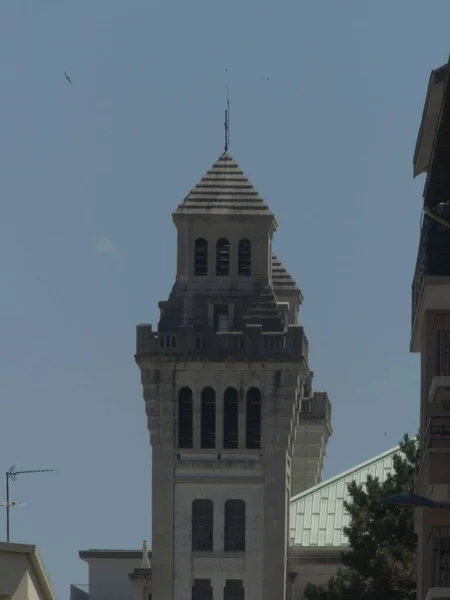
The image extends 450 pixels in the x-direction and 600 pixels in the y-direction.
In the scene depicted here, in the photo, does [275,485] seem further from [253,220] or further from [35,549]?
[35,549]

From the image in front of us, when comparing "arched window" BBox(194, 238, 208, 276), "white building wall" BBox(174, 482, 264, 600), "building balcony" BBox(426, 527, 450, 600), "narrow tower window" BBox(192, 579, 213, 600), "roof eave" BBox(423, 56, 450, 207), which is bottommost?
"building balcony" BBox(426, 527, 450, 600)

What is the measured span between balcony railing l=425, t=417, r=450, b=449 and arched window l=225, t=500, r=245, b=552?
251 feet

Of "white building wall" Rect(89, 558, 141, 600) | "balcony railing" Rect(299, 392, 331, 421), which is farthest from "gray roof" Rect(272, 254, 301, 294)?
"white building wall" Rect(89, 558, 141, 600)

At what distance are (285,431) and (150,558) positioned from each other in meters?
8.38

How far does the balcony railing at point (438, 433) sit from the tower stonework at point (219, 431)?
75.2m

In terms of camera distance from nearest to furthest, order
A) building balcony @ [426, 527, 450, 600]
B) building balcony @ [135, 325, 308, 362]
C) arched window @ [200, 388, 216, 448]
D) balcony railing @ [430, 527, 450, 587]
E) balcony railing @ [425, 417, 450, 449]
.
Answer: building balcony @ [426, 527, 450, 600] < balcony railing @ [430, 527, 450, 587] < balcony railing @ [425, 417, 450, 449] < building balcony @ [135, 325, 308, 362] < arched window @ [200, 388, 216, 448]

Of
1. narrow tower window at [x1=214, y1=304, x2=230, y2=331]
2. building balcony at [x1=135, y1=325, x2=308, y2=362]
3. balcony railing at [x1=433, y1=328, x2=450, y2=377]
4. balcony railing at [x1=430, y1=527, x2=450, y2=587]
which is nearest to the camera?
balcony railing at [x1=430, y1=527, x2=450, y2=587]

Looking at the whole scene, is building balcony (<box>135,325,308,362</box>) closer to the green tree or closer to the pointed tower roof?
the pointed tower roof

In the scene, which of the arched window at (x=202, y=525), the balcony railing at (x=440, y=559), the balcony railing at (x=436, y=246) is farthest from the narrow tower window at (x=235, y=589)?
the balcony railing at (x=436, y=246)

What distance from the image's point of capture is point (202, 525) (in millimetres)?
124750

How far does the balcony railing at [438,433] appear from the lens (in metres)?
47.7

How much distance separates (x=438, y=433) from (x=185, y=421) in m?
78.1

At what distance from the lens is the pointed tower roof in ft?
420

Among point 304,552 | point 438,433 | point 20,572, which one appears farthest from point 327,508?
point 20,572
